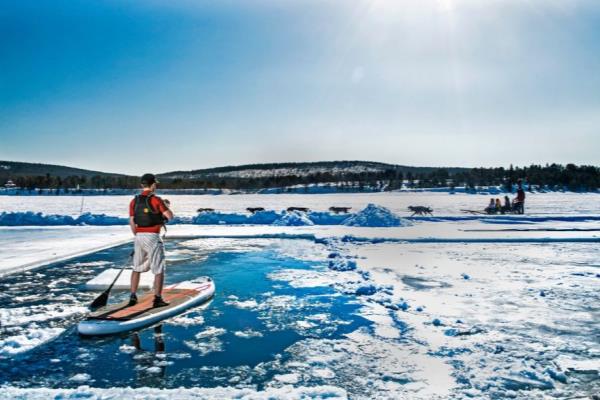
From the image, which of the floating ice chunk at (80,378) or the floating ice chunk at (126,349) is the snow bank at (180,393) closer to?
the floating ice chunk at (80,378)

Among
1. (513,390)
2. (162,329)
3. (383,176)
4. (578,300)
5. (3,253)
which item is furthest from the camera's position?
(383,176)

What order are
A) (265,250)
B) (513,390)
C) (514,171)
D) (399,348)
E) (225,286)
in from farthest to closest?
1. (514,171)
2. (265,250)
3. (225,286)
4. (399,348)
5. (513,390)

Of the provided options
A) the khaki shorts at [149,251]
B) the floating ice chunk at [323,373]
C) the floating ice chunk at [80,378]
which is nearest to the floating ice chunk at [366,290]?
the floating ice chunk at [323,373]

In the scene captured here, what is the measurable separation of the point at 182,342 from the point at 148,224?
1.64 metres

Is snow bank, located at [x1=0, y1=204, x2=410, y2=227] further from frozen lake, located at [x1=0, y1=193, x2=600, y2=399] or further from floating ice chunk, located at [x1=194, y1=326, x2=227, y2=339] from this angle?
floating ice chunk, located at [x1=194, y1=326, x2=227, y2=339]

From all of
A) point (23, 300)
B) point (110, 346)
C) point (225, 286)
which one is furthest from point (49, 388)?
point (225, 286)

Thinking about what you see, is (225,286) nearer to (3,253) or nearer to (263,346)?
(263,346)

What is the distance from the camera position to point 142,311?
5.40 metres

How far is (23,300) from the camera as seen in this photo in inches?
253

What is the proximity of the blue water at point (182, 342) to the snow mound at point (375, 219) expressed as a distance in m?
12.5

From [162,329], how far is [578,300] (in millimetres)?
6087

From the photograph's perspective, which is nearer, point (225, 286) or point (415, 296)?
point (415, 296)

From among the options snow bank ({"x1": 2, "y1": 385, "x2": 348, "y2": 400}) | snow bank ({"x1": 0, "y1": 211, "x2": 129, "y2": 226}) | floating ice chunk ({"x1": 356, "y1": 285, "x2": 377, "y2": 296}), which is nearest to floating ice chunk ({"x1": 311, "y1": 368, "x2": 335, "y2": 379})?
snow bank ({"x1": 2, "y1": 385, "x2": 348, "y2": 400})

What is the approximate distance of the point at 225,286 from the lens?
7523 millimetres
